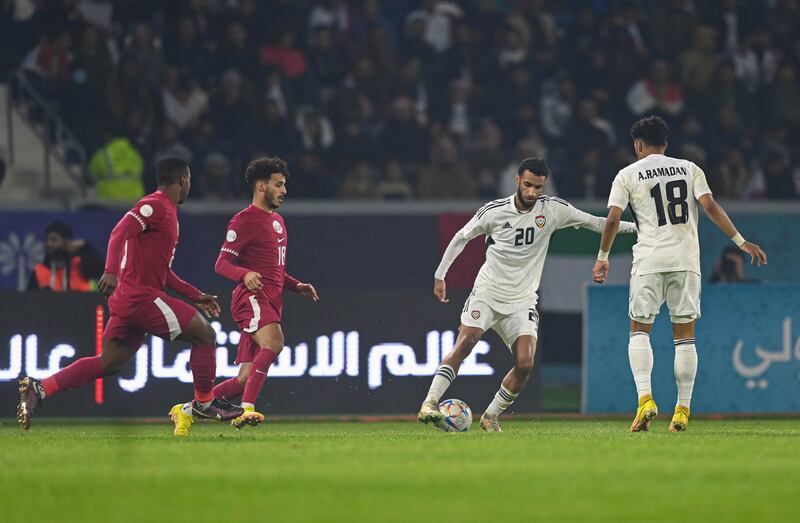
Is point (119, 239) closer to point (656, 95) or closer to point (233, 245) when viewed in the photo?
point (233, 245)

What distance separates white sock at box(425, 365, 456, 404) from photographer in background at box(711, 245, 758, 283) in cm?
589

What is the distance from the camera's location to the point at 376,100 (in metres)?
19.7

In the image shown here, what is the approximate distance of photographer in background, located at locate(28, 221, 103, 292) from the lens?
14.9m

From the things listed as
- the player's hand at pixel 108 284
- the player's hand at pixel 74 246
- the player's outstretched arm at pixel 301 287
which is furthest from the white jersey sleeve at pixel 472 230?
the player's hand at pixel 74 246

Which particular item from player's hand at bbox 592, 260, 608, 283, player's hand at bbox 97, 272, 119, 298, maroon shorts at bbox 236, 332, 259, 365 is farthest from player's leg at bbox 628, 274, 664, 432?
player's hand at bbox 97, 272, 119, 298

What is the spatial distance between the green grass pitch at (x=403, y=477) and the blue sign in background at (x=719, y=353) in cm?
345

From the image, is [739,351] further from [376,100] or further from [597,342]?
[376,100]

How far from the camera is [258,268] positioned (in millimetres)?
10828

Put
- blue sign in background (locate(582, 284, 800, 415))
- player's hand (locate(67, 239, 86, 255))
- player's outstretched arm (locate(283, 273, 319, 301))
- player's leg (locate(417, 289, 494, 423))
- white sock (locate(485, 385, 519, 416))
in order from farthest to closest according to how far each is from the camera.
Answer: player's hand (locate(67, 239, 86, 255)) → blue sign in background (locate(582, 284, 800, 415)) → player's outstretched arm (locate(283, 273, 319, 301)) → white sock (locate(485, 385, 519, 416)) → player's leg (locate(417, 289, 494, 423))

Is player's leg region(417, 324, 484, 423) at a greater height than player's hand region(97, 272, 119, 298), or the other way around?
player's hand region(97, 272, 119, 298)

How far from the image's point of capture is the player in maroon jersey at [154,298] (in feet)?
32.9

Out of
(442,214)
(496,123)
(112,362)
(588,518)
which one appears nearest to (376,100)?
(496,123)

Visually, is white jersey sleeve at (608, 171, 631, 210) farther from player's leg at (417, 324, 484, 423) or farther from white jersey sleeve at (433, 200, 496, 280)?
player's leg at (417, 324, 484, 423)

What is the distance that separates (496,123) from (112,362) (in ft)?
33.5
